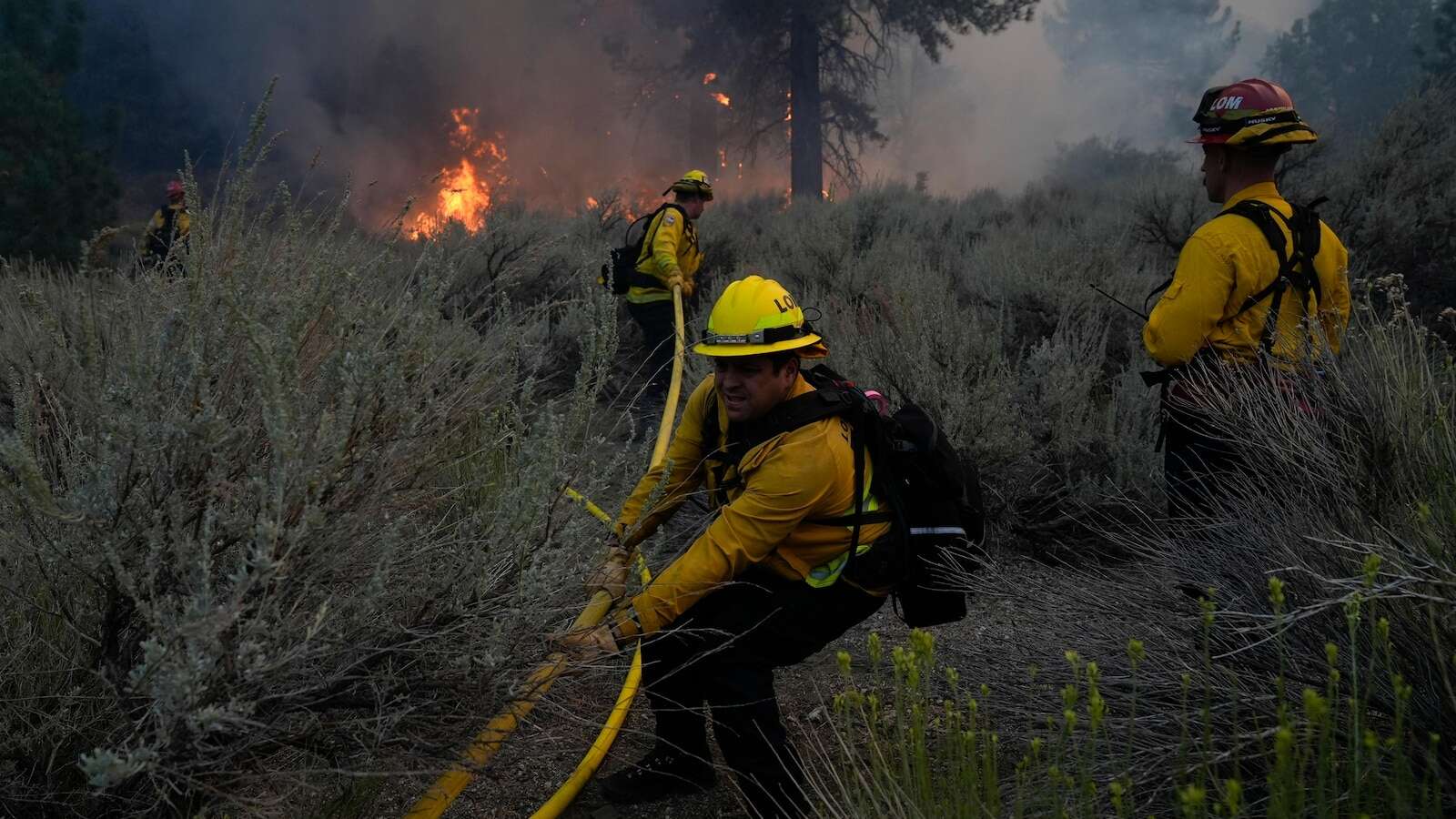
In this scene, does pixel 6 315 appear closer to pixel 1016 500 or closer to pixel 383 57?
pixel 1016 500

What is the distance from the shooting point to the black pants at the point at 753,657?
295cm

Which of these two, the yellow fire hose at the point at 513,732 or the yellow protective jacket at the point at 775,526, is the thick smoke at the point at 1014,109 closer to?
the yellow protective jacket at the point at 775,526

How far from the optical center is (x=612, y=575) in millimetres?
Result: 2873

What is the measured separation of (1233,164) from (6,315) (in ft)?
18.1

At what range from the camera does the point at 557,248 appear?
10.6 meters

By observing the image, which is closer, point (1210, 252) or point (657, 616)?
point (657, 616)

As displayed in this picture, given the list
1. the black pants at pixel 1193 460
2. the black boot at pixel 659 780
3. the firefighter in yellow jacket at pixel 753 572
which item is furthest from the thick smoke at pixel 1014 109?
the black boot at pixel 659 780

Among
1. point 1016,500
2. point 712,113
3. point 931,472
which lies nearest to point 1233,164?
point 931,472

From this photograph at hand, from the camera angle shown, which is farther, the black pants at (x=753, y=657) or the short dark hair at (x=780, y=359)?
the short dark hair at (x=780, y=359)

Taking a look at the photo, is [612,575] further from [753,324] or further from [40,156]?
[40,156]

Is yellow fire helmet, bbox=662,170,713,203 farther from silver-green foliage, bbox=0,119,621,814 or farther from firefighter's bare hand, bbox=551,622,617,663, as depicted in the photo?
firefighter's bare hand, bbox=551,622,617,663

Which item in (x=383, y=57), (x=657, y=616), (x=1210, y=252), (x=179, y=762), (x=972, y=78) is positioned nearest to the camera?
(x=179, y=762)

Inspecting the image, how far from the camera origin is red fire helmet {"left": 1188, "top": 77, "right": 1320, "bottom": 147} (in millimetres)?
3562

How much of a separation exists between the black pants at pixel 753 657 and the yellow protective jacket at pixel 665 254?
16.1ft
